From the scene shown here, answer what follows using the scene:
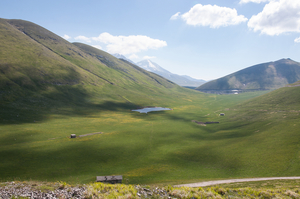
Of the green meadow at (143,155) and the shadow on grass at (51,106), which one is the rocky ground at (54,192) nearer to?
the green meadow at (143,155)

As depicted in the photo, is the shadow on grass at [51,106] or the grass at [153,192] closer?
the grass at [153,192]

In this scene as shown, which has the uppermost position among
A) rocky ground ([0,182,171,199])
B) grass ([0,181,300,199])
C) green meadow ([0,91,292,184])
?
rocky ground ([0,182,171,199])

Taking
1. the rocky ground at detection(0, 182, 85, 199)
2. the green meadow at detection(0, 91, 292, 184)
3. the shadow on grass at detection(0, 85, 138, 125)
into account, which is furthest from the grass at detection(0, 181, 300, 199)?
the shadow on grass at detection(0, 85, 138, 125)

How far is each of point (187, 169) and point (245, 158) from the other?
2133 centimetres

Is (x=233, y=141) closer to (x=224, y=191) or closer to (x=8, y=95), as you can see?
(x=224, y=191)

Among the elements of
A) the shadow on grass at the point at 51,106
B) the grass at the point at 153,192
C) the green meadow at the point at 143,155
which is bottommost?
the green meadow at the point at 143,155

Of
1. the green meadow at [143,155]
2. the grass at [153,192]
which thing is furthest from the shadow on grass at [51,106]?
the grass at [153,192]

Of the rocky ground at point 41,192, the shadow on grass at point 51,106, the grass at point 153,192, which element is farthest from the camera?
the shadow on grass at point 51,106

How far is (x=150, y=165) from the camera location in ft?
162

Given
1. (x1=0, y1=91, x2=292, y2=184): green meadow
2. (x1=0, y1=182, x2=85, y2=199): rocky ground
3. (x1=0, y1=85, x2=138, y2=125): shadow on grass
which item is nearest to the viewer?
(x1=0, y1=182, x2=85, y2=199): rocky ground

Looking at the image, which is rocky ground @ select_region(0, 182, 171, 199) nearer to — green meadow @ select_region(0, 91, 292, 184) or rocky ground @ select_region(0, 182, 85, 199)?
rocky ground @ select_region(0, 182, 85, 199)

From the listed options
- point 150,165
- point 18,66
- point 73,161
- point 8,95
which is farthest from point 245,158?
point 18,66

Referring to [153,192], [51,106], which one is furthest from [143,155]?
[51,106]

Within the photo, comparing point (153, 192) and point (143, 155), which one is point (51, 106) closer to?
point (143, 155)
